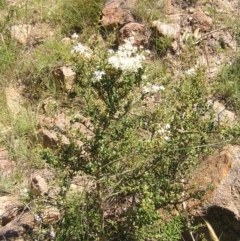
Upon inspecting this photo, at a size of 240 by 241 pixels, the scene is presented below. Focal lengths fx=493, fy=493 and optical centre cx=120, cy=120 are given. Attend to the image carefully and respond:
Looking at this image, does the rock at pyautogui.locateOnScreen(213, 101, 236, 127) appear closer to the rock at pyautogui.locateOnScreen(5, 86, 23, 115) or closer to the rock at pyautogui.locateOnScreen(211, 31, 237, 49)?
the rock at pyautogui.locateOnScreen(211, 31, 237, 49)

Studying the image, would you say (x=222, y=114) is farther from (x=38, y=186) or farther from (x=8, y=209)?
(x=8, y=209)

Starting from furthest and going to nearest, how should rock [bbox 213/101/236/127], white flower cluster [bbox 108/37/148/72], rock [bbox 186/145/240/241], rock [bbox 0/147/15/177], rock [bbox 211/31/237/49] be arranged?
rock [bbox 211/31/237/49]
rock [bbox 0/147/15/177]
rock [bbox 213/101/236/127]
rock [bbox 186/145/240/241]
white flower cluster [bbox 108/37/148/72]

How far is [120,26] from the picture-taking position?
4281mm

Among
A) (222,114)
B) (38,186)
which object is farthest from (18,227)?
(222,114)

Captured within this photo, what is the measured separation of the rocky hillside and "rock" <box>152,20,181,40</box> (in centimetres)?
1

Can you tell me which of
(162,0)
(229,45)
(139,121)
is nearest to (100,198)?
(139,121)

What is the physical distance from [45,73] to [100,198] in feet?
5.87

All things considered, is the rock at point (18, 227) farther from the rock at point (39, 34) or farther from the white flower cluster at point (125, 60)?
the rock at point (39, 34)

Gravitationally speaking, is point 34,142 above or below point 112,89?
below

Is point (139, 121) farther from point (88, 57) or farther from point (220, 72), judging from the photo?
point (220, 72)

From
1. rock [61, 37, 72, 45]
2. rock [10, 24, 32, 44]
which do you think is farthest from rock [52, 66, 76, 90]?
rock [10, 24, 32, 44]

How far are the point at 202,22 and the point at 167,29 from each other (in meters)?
0.33

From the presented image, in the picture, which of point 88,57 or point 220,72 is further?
point 220,72

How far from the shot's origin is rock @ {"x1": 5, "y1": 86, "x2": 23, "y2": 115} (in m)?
4.01
